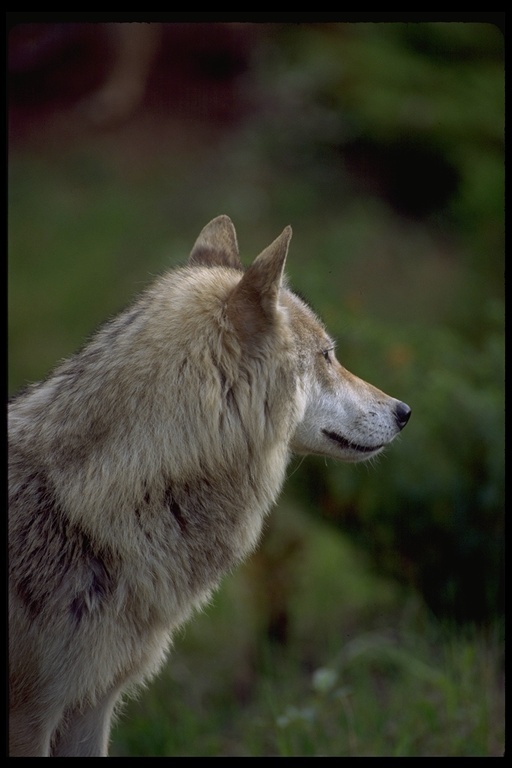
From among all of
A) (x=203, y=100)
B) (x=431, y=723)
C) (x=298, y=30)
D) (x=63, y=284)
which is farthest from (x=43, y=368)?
(x=431, y=723)

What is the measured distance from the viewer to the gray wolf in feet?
9.44

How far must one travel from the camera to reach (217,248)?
11.9 ft

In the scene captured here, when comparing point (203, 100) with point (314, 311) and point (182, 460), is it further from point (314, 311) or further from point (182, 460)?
point (182, 460)

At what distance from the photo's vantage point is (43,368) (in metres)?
8.24

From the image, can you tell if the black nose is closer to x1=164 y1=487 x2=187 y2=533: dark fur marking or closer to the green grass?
x1=164 y1=487 x2=187 y2=533: dark fur marking

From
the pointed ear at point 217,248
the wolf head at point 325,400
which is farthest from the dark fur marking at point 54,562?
the pointed ear at point 217,248

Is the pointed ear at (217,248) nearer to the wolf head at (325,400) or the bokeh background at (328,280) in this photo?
the wolf head at (325,400)

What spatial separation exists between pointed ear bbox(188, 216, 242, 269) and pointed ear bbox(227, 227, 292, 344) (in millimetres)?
618

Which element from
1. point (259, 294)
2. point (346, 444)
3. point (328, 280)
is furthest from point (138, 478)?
point (328, 280)

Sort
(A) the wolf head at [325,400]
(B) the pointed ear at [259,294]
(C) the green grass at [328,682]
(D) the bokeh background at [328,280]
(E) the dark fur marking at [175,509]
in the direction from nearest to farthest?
(B) the pointed ear at [259,294]
(E) the dark fur marking at [175,509]
(A) the wolf head at [325,400]
(C) the green grass at [328,682]
(D) the bokeh background at [328,280]

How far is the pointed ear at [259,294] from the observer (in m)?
2.78

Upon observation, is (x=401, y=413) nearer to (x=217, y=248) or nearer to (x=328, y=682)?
(x=217, y=248)

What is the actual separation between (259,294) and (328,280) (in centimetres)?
447

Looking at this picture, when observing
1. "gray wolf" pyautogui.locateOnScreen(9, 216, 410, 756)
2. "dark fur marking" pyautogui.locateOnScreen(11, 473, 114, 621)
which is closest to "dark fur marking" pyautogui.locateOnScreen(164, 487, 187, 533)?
"gray wolf" pyautogui.locateOnScreen(9, 216, 410, 756)
